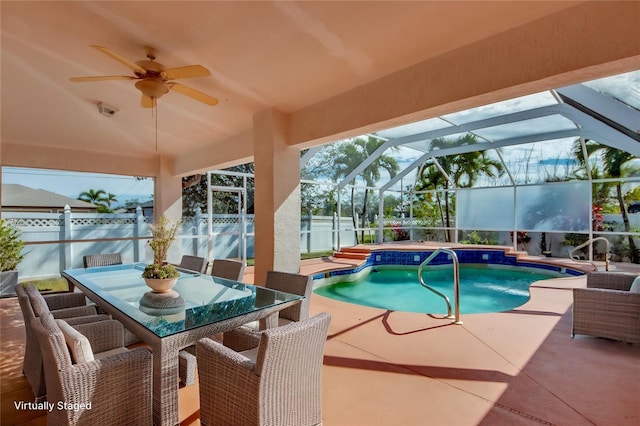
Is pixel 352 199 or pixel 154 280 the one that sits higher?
pixel 352 199

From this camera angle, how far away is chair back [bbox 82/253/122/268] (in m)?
4.82

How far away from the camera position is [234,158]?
5727 millimetres

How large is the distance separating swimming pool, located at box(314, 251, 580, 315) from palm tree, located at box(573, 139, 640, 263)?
8.46 ft

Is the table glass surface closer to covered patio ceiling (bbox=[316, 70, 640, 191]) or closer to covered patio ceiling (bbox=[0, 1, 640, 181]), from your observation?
covered patio ceiling (bbox=[0, 1, 640, 181])

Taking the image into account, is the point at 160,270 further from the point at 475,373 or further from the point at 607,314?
the point at 607,314

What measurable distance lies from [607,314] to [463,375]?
1.86 meters

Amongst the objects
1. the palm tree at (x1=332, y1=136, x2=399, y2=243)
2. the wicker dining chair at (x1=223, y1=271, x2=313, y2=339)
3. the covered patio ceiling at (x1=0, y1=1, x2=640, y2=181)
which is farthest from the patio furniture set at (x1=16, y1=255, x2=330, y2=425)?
the palm tree at (x1=332, y1=136, x2=399, y2=243)

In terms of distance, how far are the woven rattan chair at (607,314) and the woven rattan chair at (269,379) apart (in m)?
3.10

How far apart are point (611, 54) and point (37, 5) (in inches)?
175

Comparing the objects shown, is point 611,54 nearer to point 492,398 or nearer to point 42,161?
point 492,398

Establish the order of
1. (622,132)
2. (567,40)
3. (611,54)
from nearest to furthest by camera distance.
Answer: (611,54), (567,40), (622,132)

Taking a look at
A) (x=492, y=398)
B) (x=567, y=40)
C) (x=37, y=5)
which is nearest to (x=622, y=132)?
(x=567, y=40)

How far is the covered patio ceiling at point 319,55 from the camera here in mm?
2412

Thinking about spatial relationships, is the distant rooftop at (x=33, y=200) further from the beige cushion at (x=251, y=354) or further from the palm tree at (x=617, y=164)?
the palm tree at (x=617, y=164)
